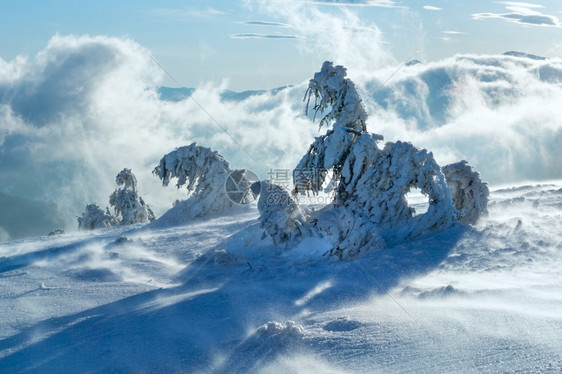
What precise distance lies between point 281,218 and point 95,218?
22479mm

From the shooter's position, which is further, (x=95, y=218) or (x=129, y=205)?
(x=95, y=218)

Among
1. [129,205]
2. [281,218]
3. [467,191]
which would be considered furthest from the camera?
[129,205]

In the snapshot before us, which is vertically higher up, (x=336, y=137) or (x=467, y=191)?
(x=336, y=137)

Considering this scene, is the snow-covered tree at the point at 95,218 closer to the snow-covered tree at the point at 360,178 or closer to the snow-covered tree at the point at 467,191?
the snow-covered tree at the point at 360,178

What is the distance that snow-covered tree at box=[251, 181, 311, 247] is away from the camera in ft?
35.4

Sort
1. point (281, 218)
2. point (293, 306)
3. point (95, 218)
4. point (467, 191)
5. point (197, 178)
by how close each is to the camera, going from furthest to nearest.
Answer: point (95, 218), point (197, 178), point (467, 191), point (281, 218), point (293, 306)

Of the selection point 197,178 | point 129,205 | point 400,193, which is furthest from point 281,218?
point 129,205

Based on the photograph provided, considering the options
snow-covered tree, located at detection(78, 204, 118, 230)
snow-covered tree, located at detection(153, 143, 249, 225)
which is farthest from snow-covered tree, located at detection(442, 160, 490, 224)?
snow-covered tree, located at detection(78, 204, 118, 230)

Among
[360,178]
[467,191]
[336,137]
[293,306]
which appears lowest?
[293,306]

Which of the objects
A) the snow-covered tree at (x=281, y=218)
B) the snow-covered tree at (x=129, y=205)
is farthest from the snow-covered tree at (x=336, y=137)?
the snow-covered tree at (x=129, y=205)

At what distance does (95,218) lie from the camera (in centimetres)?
2989

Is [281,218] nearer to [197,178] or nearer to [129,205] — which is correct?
[197,178]

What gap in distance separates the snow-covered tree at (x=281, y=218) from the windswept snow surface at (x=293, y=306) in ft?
0.94

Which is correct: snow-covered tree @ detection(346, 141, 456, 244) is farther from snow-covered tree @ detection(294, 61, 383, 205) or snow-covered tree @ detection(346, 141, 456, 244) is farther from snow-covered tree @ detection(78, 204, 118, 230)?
snow-covered tree @ detection(78, 204, 118, 230)
